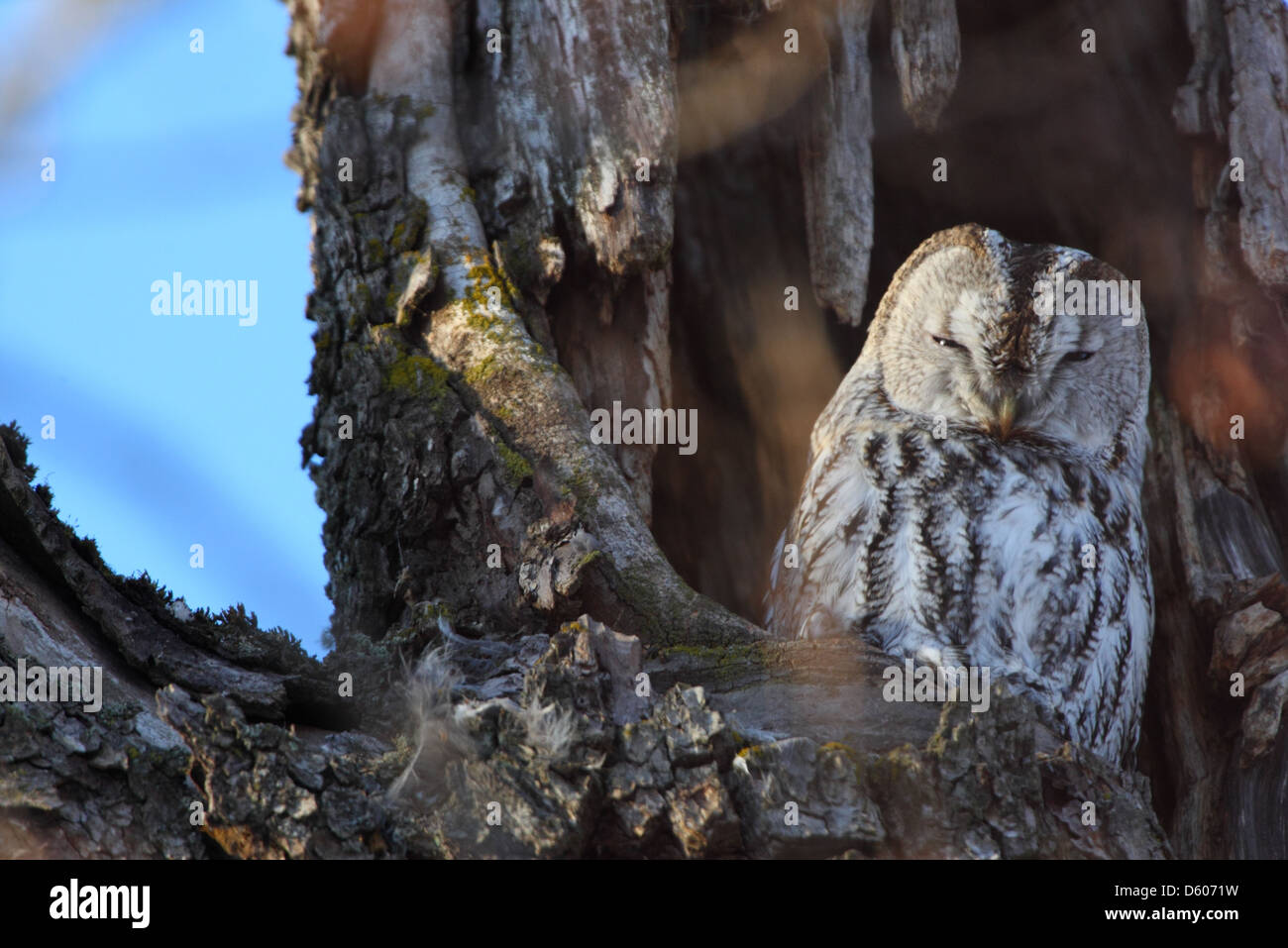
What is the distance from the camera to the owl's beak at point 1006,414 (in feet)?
12.3

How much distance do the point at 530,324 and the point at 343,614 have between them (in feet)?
3.74

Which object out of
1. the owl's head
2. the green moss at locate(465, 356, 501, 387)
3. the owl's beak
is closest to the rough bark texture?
the green moss at locate(465, 356, 501, 387)

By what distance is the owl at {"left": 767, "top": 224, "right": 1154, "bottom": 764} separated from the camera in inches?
148

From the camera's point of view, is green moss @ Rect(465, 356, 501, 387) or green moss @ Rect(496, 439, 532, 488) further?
green moss @ Rect(465, 356, 501, 387)

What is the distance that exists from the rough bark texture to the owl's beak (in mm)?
866

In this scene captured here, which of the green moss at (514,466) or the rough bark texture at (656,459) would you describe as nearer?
the rough bark texture at (656,459)

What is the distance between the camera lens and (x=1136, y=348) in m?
4.07
